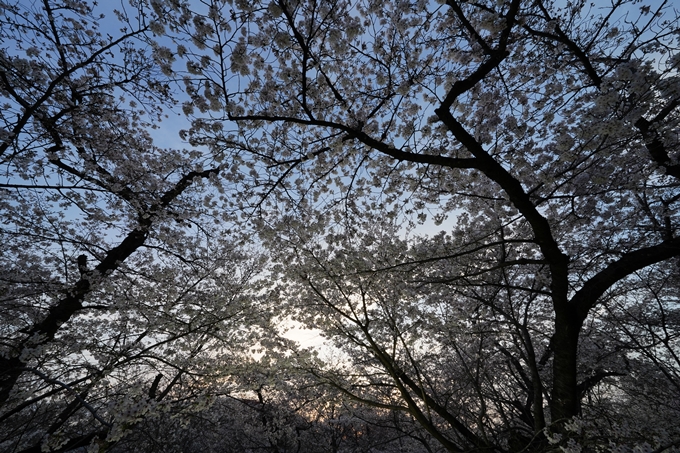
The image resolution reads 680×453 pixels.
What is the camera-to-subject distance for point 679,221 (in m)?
7.55

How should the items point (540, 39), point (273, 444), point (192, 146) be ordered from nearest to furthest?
point (192, 146) < point (540, 39) < point (273, 444)

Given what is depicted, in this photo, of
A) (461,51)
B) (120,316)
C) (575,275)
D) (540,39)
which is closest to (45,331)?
(120,316)

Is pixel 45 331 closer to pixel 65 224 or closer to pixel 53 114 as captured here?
pixel 65 224

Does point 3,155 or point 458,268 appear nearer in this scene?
point 3,155

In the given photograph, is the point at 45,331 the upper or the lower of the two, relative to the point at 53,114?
lower

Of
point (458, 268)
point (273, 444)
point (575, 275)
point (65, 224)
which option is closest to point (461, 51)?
point (458, 268)

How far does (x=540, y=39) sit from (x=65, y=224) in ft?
42.2

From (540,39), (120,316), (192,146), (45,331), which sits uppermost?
(540,39)

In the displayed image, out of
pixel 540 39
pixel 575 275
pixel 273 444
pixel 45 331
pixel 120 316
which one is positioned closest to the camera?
pixel 540 39

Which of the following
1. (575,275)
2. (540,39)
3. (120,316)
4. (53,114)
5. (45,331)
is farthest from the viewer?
(575,275)

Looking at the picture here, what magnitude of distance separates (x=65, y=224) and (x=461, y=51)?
1132 cm

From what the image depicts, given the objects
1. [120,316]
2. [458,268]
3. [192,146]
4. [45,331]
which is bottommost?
[45,331]

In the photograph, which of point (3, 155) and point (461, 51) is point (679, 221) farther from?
point (3, 155)

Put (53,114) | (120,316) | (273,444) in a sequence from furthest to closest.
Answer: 1. (273,444)
2. (120,316)
3. (53,114)
